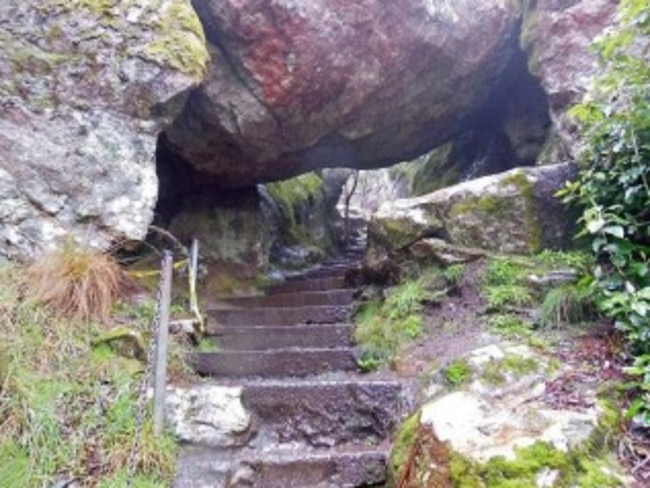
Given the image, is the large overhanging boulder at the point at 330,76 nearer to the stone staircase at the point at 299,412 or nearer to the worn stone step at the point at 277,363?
the stone staircase at the point at 299,412

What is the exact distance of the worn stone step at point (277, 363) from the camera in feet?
15.4

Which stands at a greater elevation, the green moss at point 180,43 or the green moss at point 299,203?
the green moss at point 180,43

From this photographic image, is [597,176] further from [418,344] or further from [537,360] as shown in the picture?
[418,344]

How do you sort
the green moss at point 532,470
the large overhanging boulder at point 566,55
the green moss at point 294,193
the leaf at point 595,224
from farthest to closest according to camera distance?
the green moss at point 294,193 → the large overhanging boulder at point 566,55 → the leaf at point 595,224 → the green moss at point 532,470

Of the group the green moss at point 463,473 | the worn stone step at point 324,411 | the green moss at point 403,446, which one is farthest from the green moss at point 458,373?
the green moss at point 463,473

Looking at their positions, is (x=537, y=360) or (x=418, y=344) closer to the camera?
(x=537, y=360)

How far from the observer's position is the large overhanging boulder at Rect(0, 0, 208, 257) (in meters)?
4.84

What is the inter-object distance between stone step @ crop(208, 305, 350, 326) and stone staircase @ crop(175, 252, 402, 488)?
1.51 feet

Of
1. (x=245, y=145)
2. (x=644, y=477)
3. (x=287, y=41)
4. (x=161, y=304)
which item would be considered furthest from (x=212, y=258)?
(x=644, y=477)

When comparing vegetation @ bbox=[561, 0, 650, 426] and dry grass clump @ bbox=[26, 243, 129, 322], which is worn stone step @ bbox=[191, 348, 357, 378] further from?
vegetation @ bbox=[561, 0, 650, 426]

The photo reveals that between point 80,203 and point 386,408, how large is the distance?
304 cm

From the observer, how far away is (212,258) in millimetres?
8391

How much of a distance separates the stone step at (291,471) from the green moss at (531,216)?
7.70 feet

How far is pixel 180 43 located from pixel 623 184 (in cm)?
396
